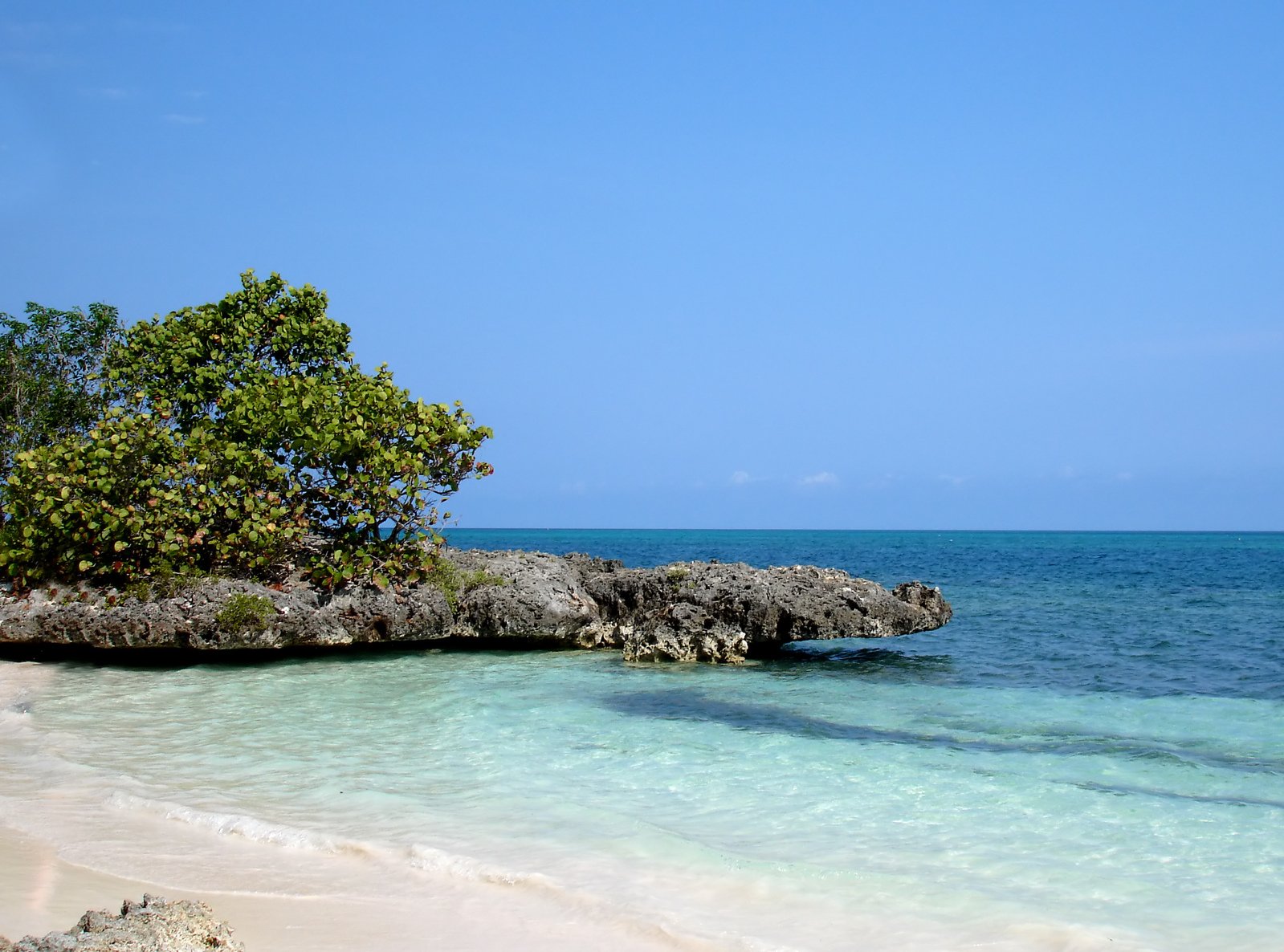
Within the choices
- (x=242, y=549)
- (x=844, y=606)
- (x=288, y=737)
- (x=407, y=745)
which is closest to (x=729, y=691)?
(x=844, y=606)

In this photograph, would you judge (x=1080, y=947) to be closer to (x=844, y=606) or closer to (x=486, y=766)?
(x=486, y=766)

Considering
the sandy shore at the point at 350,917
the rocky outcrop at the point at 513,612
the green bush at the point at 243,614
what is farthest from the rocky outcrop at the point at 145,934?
the rocky outcrop at the point at 513,612

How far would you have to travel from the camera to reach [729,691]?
12.4 meters

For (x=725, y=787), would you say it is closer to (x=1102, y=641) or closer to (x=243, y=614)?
(x=243, y=614)

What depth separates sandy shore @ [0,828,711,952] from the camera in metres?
4.90

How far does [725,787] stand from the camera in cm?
798

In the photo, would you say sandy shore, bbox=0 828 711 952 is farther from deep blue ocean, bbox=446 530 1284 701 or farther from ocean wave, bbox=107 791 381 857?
deep blue ocean, bbox=446 530 1284 701

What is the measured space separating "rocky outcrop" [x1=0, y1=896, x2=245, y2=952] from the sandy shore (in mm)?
747

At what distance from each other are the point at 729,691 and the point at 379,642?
575 centimetres

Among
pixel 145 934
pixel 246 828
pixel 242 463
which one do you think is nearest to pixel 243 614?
pixel 242 463

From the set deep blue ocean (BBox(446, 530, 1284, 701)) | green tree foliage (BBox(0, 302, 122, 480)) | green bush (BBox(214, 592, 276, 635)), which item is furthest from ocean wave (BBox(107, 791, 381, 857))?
green tree foliage (BBox(0, 302, 122, 480))

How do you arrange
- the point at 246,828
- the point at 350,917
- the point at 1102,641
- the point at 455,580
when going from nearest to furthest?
the point at 350,917 < the point at 246,828 < the point at 455,580 < the point at 1102,641

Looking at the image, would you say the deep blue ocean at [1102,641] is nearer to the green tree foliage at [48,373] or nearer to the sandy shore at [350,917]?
the sandy shore at [350,917]

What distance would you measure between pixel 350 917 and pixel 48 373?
21220 mm
